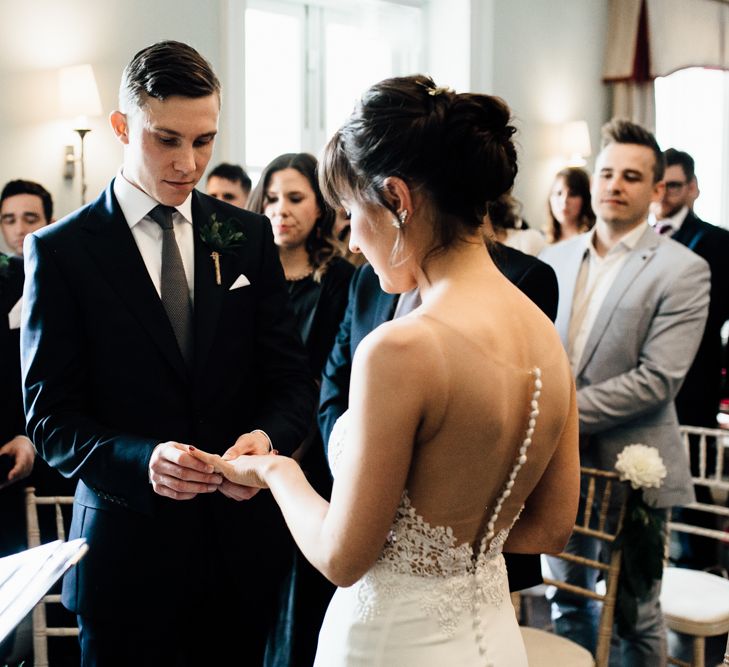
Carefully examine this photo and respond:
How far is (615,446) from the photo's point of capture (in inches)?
116

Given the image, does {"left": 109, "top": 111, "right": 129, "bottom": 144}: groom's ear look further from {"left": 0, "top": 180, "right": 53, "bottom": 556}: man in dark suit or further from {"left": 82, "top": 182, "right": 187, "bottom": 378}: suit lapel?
{"left": 0, "top": 180, "right": 53, "bottom": 556}: man in dark suit

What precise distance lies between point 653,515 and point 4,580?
5.75ft

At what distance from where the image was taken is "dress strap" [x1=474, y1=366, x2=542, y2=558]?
4.38 feet

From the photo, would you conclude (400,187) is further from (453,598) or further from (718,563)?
(718,563)

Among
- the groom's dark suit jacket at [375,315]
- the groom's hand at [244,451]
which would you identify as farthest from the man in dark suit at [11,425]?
the groom's hand at [244,451]

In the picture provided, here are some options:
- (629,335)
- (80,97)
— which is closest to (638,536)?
(629,335)

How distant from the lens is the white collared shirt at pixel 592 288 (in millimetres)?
3023

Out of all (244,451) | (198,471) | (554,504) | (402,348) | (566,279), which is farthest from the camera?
(566,279)

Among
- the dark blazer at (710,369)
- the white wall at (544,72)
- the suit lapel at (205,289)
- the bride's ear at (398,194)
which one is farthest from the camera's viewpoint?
the white wall at (544,72)

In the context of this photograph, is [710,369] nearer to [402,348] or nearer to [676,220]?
[676,220]

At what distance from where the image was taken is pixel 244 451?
5.81 feet

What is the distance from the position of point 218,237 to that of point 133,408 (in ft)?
1.39

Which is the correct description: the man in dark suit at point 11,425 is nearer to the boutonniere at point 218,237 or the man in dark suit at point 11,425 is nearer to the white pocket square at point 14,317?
the white pocket square at point 14,317

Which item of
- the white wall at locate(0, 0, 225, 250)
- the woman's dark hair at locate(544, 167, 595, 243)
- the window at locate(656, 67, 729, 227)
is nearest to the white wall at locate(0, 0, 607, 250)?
the white wall at locate(0, 0, 225, 250)
